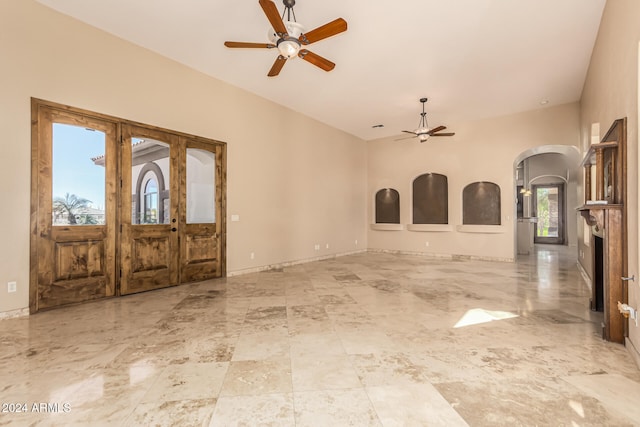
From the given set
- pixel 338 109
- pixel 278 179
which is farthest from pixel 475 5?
pixel 278 179

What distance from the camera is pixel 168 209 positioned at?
16.5ft

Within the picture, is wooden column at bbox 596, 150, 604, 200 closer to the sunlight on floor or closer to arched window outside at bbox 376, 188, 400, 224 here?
the sunlight on floor

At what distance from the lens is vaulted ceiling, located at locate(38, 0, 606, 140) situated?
3744 millimetres

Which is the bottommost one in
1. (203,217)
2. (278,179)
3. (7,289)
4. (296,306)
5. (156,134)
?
(296,306)

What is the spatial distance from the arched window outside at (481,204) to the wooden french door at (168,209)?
6.59m

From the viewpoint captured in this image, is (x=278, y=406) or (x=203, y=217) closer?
(x=278, y=406)

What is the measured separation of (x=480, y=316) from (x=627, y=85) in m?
2.65

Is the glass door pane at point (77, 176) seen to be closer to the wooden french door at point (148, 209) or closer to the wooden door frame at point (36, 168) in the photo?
the wooden door frame at point (36, 168)

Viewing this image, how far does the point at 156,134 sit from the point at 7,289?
273cm

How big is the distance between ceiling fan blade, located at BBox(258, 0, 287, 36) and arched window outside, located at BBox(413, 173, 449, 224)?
276 inches

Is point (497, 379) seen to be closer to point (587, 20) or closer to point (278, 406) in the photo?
point (278, 406)

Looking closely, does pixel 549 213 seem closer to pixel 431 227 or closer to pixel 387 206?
pixel 431 227

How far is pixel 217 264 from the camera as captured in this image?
570 centimetres

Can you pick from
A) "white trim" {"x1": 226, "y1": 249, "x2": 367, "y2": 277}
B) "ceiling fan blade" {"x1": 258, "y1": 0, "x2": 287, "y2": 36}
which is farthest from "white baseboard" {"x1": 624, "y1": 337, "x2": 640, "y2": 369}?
"white trim" {"x1": 226, "y1": 249, "x2": 367, "y2": 277}
